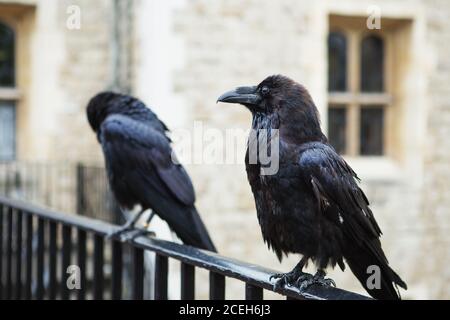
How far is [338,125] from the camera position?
683 centimetres

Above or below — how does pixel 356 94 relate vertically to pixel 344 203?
above

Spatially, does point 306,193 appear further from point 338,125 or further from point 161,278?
point 338,125

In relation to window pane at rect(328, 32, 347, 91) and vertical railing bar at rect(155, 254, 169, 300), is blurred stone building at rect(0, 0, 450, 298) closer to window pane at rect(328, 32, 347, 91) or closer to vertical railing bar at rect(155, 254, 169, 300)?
window pane at rect(328, 32, 347, 91)

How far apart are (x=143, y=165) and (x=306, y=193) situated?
1441mm

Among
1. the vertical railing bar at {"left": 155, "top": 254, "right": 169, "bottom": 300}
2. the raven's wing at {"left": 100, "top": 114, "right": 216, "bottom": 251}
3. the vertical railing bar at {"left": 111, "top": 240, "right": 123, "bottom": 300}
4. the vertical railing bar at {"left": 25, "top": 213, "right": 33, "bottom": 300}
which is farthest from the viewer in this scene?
the raven's wing at {"left": 100, "top": 114, "right": 216, "bottom": 251}

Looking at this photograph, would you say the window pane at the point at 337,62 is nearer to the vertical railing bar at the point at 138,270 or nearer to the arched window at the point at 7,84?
the arched window at the point at 7,84

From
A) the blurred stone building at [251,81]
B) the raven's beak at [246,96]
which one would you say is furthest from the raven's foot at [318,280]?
the blurred stone building at [251,81]

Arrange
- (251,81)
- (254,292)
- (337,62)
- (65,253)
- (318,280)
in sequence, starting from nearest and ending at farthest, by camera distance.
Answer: (254,292), (318,280), (65,253), (251,81), (337,62)

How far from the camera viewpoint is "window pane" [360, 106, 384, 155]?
6.90 m

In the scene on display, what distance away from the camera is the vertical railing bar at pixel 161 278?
5.70 ft

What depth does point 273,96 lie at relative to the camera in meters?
1.78

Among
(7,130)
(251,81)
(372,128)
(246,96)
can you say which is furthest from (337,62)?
(246,96)

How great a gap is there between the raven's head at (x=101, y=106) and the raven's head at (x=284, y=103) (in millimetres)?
1633

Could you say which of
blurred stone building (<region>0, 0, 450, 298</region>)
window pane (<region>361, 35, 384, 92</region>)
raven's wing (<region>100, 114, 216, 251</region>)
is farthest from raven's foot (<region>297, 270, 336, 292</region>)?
window pane (<region>361, 35, 384, 92</region>)
